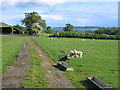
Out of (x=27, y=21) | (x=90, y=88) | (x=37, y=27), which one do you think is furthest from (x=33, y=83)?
(x=27, y=21)

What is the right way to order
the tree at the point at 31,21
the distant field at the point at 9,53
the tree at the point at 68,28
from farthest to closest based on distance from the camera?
1. the tree at the point at 68,28
2. the tree at the point at 31,21
3. the distant field at the point at 9,53

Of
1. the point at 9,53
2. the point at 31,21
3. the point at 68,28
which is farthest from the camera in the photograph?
the point at 68,28

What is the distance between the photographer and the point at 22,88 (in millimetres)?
7016

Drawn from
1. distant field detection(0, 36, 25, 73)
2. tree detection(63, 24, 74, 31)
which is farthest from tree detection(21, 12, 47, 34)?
distant field detection(0, 36, 25, 73)

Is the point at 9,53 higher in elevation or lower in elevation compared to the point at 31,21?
lower

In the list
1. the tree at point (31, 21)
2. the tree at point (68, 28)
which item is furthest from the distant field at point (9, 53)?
the tree at point (68, 28)

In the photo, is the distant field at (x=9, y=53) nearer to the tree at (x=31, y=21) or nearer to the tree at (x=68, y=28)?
the tree at (x=31, y=21)

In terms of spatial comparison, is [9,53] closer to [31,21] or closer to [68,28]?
[31,21]

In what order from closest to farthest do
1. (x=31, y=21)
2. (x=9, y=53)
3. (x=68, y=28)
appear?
(x=9, y=53), (x=31, y=21), (x=68, y=28)

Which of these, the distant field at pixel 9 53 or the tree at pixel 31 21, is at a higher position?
the tree at pixel 31 21

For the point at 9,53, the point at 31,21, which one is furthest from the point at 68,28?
the point at 9,53

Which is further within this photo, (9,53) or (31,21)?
(31,21)

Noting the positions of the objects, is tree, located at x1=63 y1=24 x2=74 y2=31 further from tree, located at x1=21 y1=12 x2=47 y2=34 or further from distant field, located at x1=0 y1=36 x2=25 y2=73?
distant field, located at x1=0 y1=36 x2=25 y2=73

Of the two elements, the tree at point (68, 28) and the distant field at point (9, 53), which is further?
the tree at point (68, 28)
